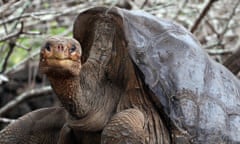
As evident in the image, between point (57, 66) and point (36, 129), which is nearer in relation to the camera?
point (57, 66)

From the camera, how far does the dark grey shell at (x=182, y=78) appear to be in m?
2.38

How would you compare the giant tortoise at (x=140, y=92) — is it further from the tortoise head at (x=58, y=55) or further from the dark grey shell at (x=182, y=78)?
the tortoise head at (x=58, y=55)

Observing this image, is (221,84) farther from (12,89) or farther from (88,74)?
(12,89)

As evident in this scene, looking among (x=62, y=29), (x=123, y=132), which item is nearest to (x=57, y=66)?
(x=123, y=132)

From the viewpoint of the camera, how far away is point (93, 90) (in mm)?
2463

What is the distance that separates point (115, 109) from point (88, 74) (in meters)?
0.18

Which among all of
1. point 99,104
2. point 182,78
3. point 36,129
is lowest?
point 36,129

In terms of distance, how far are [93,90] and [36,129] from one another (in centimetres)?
36

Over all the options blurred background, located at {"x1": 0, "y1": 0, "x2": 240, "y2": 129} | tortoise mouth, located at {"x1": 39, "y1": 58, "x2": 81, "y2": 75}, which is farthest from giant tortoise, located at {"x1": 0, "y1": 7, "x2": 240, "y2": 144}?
blurred background, located at {"x1": 0, "y1": 0, "x2": 240, "y2": 129}

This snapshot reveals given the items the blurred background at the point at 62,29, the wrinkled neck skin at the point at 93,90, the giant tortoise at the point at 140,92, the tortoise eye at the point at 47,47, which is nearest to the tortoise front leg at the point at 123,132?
the giant tortoise at the point at 140,92

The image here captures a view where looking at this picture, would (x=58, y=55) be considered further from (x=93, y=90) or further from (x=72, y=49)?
(x=93, y=90)

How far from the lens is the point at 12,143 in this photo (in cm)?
260

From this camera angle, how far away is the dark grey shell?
2.38 m

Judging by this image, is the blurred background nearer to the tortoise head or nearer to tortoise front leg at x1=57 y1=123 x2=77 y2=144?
tortoise front leg at x1=57 y1=123 x2=77 y2=144
